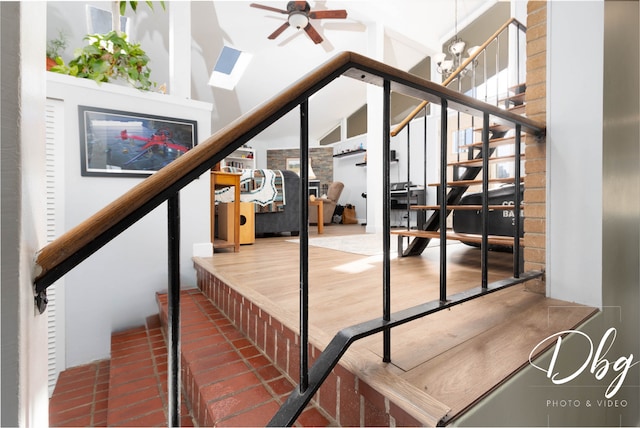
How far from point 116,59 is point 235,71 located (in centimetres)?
467

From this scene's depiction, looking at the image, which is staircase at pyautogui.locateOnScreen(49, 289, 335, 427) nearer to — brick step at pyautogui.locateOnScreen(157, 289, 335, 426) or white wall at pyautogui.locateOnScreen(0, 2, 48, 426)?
brick step at pyautogui.locateOnScreen(157, 289, 335, 426)

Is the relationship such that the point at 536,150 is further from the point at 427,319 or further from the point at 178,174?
the point at 178,174

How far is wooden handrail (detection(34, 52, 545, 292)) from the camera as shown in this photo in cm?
43

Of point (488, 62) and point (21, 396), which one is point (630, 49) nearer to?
point (21, 396)

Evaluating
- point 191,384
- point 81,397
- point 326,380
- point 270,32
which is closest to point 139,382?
point 191,384

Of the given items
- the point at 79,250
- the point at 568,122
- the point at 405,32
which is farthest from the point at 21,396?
the point at 405,32

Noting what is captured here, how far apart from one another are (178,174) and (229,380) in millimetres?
877

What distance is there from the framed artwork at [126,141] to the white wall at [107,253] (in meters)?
0.05

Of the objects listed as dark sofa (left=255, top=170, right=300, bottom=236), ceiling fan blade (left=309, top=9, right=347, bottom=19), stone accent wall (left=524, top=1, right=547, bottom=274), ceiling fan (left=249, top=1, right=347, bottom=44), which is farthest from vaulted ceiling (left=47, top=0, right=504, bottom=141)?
stone accent wall (left=524, top=1, right=547, bottom=274)

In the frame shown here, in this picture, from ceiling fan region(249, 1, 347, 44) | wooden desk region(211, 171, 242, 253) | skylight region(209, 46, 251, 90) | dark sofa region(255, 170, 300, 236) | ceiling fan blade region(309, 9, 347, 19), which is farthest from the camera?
skylight region(209, 46, 251, 90)

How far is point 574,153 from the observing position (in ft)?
4.18

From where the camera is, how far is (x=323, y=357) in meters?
0.71

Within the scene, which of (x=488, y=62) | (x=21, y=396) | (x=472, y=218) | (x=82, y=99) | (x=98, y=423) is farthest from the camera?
(x=488, y=62)

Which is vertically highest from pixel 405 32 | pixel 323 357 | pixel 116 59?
pixel 405 32
